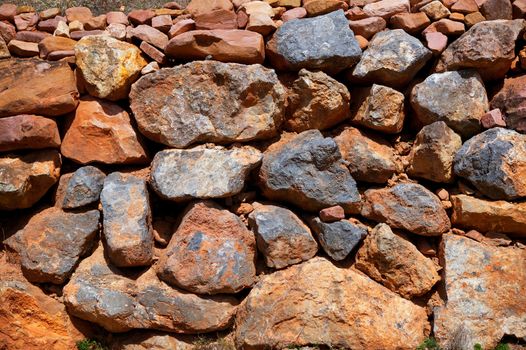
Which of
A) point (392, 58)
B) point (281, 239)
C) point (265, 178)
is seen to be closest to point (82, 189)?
point (265, 178)

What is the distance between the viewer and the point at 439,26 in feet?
17.1

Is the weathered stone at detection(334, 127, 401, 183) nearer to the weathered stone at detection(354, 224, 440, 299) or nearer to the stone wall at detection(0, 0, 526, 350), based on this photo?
the stone wall at detection(0, 0, 526, 350)

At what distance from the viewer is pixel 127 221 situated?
4781 millimetres

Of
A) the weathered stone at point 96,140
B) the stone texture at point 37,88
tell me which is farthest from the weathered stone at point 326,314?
the stone texture at point 37,88

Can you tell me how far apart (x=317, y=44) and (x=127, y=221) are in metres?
2.27

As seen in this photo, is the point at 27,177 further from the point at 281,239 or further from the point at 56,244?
the point at 281,239

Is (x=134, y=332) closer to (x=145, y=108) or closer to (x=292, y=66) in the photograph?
(x=145, y=108)

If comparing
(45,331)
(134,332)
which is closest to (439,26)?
(134,332)

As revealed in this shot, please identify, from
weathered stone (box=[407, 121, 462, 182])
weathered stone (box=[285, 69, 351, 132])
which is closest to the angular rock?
weathered stone (box=[285, 69, 351, 132])

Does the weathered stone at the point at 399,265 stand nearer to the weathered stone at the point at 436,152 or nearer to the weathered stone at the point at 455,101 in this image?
the weathered stone at the point at 436,152

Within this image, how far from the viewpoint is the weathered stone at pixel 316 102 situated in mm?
5062

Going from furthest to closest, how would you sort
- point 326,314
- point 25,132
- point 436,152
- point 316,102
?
1. point 316,102
2. point 436,152
3. point 25,132
4. point 326,314

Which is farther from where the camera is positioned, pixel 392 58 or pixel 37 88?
pixel 392 58

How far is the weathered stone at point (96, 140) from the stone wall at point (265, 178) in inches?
0.7
